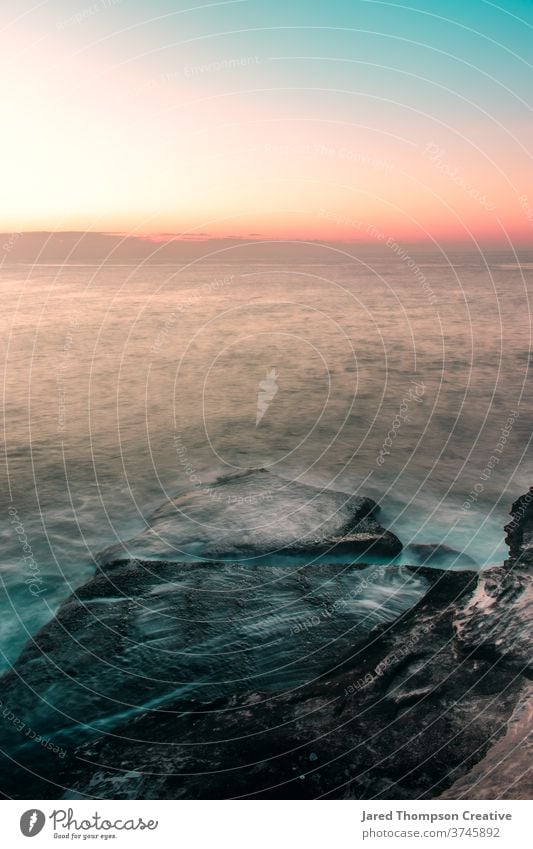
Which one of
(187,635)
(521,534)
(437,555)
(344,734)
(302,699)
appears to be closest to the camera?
(344,734)

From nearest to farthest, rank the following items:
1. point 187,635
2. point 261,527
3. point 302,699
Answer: point 302,699, point 187,635, point 261,527

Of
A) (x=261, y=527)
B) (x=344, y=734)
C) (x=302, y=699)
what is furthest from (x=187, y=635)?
(x=261, y=527)

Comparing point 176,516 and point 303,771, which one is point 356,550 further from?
point 303,771

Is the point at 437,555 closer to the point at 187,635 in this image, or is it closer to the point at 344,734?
the point at 187,635

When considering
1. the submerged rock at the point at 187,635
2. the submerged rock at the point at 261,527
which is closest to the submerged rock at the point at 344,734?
the submerged rock at the point at 187,635

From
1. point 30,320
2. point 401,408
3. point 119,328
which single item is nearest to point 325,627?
point 401,408

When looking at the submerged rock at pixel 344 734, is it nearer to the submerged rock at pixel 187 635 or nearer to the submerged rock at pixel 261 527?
the submerged rock at pixel 187 635
